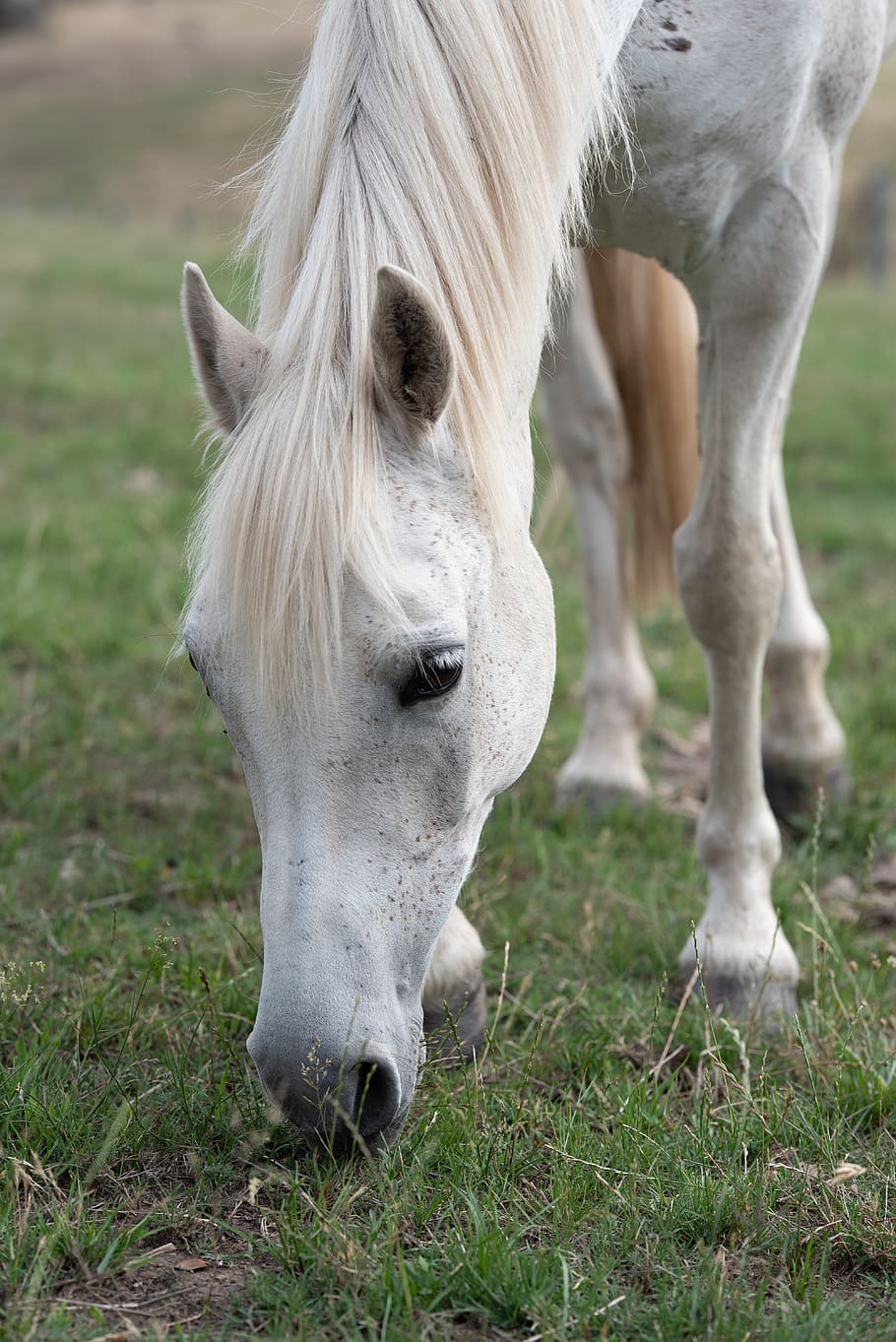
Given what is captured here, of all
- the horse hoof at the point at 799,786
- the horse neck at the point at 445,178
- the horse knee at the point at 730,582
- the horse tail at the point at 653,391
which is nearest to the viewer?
the horse neck at the point at 445,178

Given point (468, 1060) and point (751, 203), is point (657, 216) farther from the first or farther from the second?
point (468, 1060)

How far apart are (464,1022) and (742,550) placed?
1156mm

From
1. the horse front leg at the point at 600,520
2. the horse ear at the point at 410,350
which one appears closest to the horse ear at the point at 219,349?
the horse ear at the point at 410,350

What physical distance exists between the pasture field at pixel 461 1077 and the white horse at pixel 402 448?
0.61 feet

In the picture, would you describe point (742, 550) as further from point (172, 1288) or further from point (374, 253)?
point (172, 1288)

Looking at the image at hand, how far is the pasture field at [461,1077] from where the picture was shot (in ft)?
5.74

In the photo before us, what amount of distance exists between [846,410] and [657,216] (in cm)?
564

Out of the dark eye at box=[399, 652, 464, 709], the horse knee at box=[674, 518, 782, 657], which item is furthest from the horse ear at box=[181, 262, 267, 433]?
the horse knee at box=[674, 518, 782, 657]

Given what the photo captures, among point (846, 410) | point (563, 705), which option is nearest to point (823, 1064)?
point (563, 705)

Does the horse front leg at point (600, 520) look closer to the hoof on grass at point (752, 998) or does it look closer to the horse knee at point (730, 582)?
the horse knee at point (730, 582)

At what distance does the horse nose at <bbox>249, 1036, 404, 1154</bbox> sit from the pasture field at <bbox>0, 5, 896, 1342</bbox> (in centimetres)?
10

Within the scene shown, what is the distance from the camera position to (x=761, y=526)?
9.32 ft

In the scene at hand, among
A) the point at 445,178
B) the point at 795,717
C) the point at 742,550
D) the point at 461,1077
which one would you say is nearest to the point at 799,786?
the point at 795,717

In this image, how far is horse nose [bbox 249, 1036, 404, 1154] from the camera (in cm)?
175
